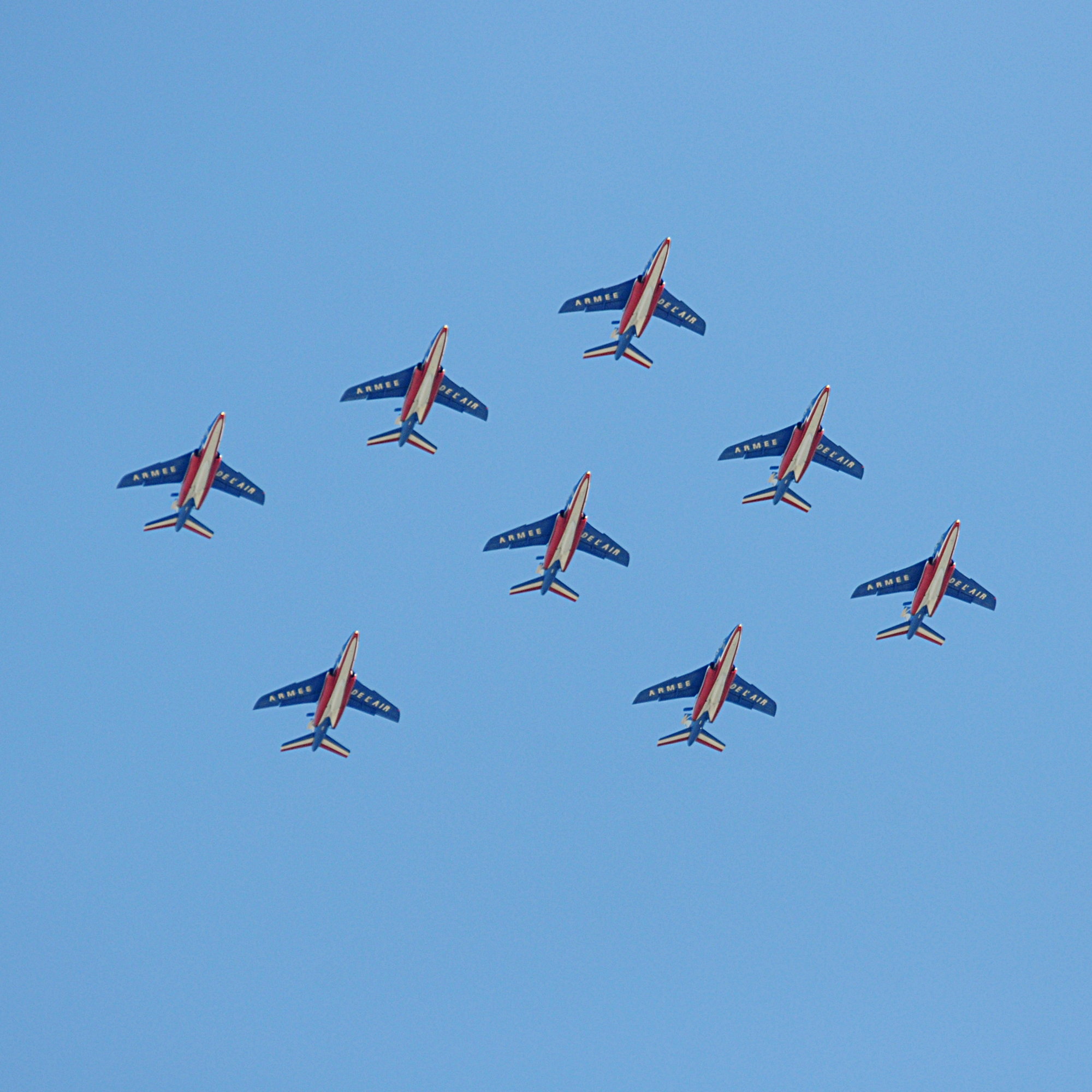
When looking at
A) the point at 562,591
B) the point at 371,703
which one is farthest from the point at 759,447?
the point at 371,703

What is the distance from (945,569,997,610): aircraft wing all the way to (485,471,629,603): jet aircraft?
1631cm

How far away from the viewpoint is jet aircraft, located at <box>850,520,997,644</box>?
241ft

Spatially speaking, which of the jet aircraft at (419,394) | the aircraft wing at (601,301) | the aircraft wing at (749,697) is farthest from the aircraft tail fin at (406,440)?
the aircraft wing at (749,697)

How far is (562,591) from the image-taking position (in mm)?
73625

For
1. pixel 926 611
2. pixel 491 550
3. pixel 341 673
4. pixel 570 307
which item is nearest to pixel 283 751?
pixel 341 673

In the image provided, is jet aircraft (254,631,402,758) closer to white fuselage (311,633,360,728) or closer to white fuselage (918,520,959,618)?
white fuselage (311,633,360,728)

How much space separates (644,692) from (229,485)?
77.0 ft

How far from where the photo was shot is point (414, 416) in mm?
74250

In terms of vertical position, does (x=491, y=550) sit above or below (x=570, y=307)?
below

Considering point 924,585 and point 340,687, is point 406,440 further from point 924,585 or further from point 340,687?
point 924,585

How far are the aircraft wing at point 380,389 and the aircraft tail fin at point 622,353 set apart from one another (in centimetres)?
938

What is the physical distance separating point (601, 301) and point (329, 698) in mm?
23746

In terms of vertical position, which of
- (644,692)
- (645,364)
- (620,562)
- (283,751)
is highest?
(645,364)

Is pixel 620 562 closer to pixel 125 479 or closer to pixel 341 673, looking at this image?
pixel 341 673
